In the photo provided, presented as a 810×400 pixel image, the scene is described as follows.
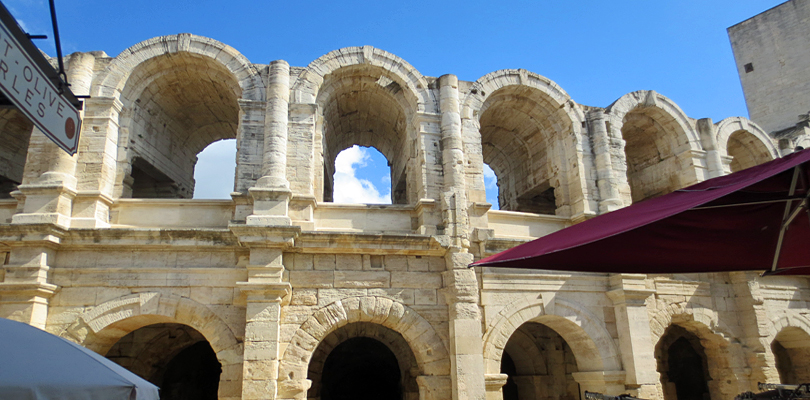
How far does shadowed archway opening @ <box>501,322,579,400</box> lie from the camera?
10377mm

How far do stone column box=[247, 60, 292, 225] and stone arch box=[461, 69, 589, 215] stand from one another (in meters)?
2.97

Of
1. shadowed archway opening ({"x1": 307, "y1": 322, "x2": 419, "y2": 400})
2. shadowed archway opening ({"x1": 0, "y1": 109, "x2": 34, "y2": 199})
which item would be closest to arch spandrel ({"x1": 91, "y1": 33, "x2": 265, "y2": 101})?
shadowed archway opening ({"x1": 0, "y1": 109, "x2": 34, "y2": 199})

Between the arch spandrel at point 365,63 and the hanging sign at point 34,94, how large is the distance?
5.46 metres

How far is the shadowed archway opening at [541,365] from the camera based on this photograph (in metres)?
10.4

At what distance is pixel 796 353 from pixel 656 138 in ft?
17.2

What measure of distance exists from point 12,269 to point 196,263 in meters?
2.30

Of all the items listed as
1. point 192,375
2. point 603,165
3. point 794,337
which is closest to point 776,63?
point 794,337

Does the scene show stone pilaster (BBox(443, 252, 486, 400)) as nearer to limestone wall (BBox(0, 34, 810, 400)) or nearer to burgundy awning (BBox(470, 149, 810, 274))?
limestone wall (BBox(0, 34, 810, 400))

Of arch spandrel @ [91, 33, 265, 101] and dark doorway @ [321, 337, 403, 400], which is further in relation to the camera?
dark doorway @ [321, 337, 403, 400]

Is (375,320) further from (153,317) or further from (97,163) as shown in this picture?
(97,163)

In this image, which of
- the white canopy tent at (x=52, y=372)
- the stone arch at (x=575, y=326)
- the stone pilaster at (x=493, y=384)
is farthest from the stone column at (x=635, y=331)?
the white canopy tent at (x=52, y=372)

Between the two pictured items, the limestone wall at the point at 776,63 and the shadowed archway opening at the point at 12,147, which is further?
the limestone wall at the point at 776,63

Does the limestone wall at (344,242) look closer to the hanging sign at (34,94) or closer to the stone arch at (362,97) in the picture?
the stone arch at (362,97)

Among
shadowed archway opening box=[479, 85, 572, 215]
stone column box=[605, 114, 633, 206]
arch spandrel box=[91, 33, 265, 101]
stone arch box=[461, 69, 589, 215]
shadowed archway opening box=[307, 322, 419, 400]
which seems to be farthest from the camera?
shadowed archway opening box=[307, 322, 419, 400]
